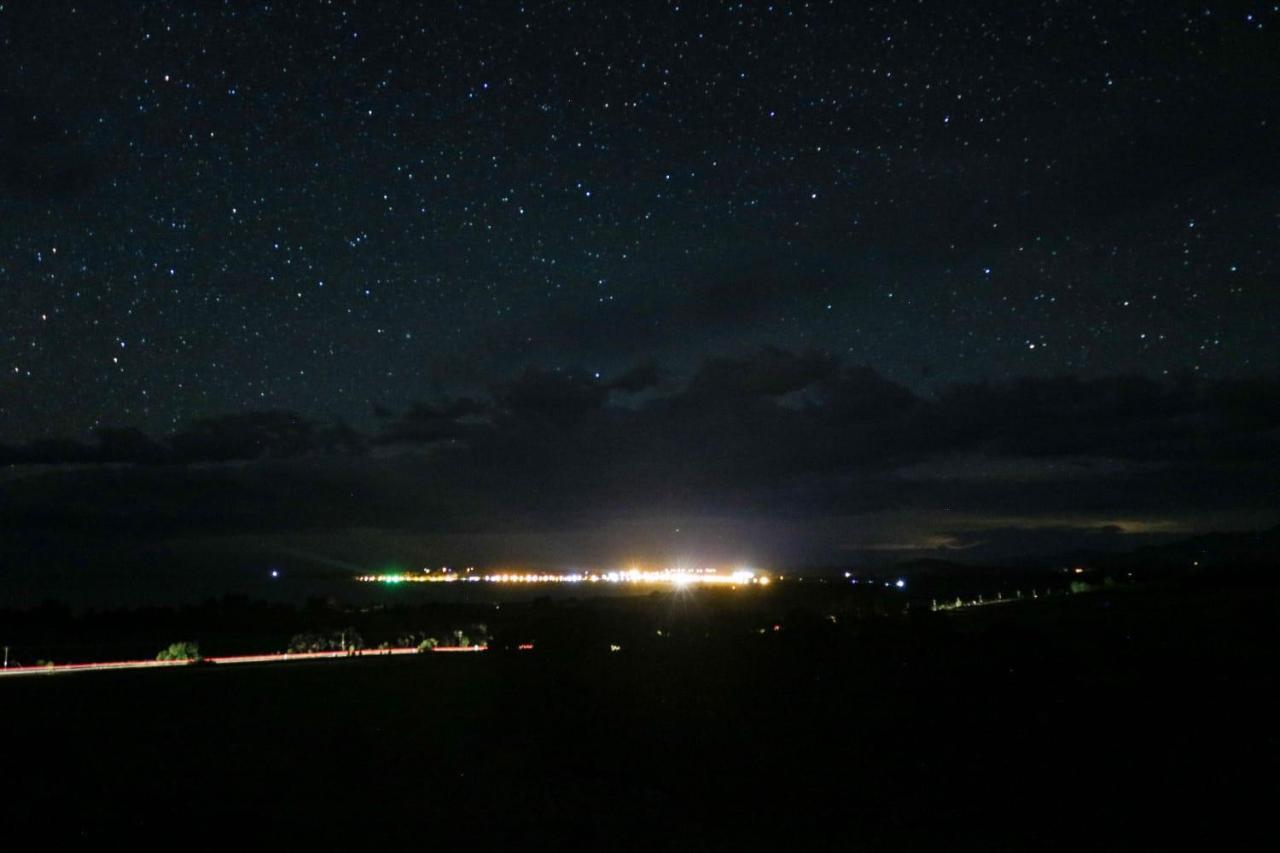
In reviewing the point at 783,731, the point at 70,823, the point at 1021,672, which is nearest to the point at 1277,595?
the point at 1021,672

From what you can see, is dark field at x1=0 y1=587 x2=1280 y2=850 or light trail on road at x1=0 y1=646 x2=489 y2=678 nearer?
dark field at x1=0 y1=587 x2=1280 y2=850

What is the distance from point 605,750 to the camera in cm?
1373

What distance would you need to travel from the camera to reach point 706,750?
1348cm

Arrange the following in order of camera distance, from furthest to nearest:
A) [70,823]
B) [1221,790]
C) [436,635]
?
[436,635], [1221,790], [70,823]

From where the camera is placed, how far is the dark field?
408 inches

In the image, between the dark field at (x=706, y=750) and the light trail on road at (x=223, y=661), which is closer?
the dark field at (x=706, y=750)

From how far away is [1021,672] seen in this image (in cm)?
1520

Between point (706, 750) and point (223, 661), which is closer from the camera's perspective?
point (706, 750)

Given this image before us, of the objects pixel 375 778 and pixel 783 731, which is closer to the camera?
pixel 375 778

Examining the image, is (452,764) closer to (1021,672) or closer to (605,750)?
(605,750)

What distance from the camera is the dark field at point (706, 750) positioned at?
34.0ft

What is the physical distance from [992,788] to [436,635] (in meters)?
27.7

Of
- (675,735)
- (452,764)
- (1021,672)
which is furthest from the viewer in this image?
(1021,672)

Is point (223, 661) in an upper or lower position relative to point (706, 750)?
upper
